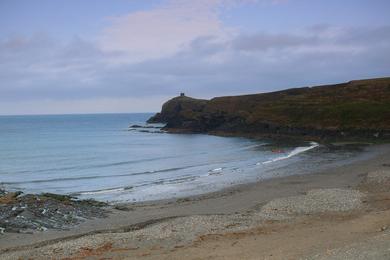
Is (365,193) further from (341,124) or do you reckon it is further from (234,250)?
(341,124)

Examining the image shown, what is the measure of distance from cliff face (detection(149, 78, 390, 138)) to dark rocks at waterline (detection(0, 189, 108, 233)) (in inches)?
2188

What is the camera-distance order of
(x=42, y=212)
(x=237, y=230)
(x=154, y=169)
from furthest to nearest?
(x=154, y=169) → (x=42, y=212) → (x=237, y=230)

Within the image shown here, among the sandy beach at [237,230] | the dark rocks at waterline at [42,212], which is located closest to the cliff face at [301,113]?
the sandy beach at [237,230]

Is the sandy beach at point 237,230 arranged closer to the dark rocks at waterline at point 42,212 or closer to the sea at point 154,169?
the dark rocks at waterline at point 42,212

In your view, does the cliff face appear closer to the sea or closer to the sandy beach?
the sea

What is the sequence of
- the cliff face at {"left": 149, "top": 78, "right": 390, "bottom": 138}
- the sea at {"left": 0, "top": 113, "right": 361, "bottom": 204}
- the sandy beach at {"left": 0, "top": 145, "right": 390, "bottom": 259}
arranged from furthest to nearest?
1. the cliff face at {"left": 149, "top": 78, "right": 390, "bottom": 138}
2. the sea at {"left": 0, "top": 113, "right": 361, "bottom": 204}
3. the sandy beach at {"left": 0, "top": 145, "right": 390, "bottom": 259}

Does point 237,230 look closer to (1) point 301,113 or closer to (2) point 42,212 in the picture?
(2) point 42,212

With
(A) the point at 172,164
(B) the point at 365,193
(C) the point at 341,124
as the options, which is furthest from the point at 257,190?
(C) the point at 341,124

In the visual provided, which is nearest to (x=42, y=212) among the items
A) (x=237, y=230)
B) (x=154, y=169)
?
(x=237, y=230)

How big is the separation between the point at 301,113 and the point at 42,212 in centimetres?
7350

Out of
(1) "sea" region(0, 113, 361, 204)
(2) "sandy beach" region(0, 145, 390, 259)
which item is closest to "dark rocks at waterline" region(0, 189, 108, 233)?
(2) "sandy beach" region(0, 145, 390, 259)

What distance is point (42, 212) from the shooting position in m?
25.1

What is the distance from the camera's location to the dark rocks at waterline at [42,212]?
2303cm

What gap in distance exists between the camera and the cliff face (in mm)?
79312
